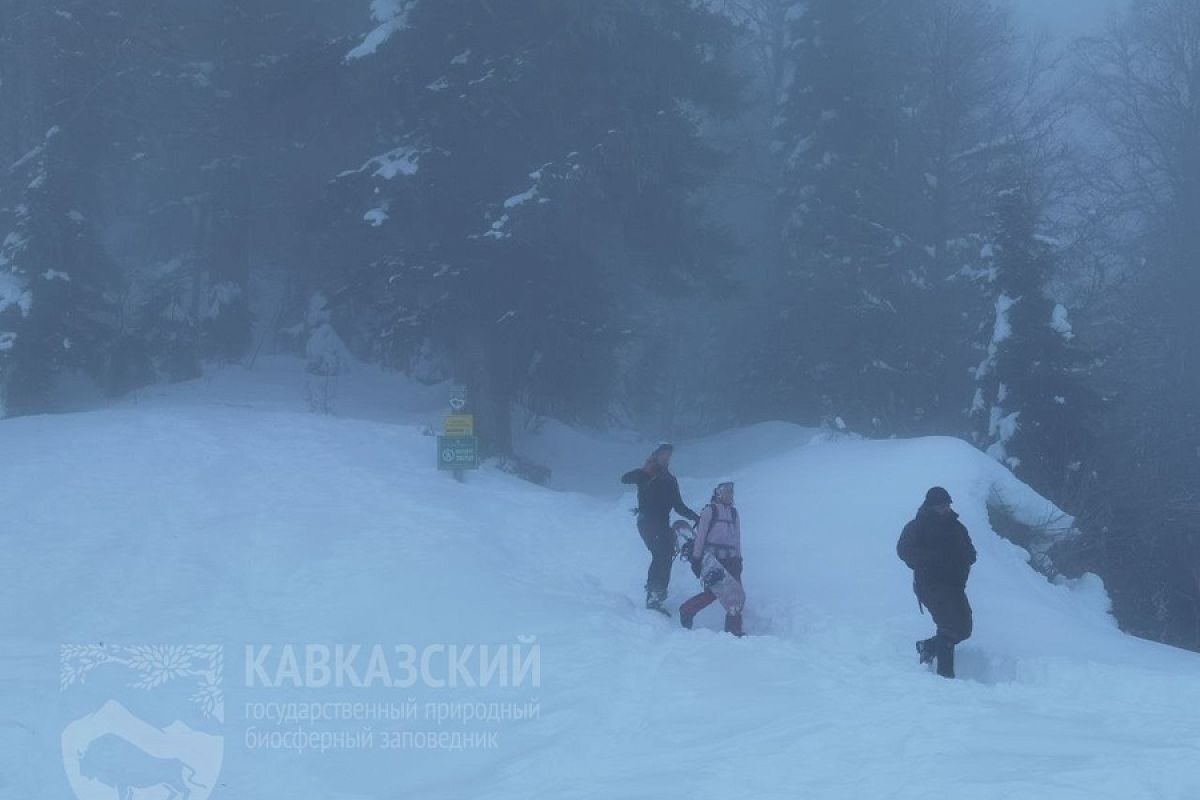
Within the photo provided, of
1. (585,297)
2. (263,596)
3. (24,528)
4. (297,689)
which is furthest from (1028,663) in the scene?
(585,297)

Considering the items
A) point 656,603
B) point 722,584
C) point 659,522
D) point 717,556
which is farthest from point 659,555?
point 722,584

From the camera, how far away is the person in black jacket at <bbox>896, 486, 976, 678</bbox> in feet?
31.3

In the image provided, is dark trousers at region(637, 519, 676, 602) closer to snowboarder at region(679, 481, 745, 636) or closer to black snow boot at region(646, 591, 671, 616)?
black snow boot at region(646, 591, 671, 616)

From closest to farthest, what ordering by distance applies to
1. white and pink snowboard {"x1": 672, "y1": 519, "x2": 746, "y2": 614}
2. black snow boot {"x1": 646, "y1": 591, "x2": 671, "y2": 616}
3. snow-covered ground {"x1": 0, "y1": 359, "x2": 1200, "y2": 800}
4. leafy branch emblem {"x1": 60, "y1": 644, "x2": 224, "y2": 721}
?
snow-covered ground {"x1": 0, "y1": 359, "x2": 1200, "y2": 800} → leafy branch emblem {"x1": 60, "y1": 644, "x2": 224, "y2": 721} → white and pink snowboard {"x1": 672, "y1": 519, "x2": 746, "y2": 614} → black snow boot {"x1": 646, "y1": 591, "x2": 671, "y2": 616}

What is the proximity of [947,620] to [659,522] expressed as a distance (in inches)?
135

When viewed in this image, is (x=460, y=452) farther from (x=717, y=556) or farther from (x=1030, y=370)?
(x=1030, y=370)

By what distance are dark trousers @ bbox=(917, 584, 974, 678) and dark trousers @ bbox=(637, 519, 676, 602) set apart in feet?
10.2

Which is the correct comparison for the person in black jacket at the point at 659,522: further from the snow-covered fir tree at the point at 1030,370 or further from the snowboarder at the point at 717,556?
the snow-covered fir tree at the point at 1030,370

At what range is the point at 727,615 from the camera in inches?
438

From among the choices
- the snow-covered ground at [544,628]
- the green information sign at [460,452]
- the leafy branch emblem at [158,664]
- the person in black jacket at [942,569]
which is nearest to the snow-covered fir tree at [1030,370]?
the snow-covered ground at [544,628]

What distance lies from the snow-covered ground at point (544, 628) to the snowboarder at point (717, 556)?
261 millimetres

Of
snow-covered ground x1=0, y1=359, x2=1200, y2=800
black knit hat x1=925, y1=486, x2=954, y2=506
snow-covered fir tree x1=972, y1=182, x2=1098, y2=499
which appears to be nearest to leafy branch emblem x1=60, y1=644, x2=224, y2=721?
snow-covered ground x1=0, y1=359, x2=1200, y2=800

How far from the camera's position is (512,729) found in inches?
344

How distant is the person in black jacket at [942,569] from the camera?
31.3 ft
